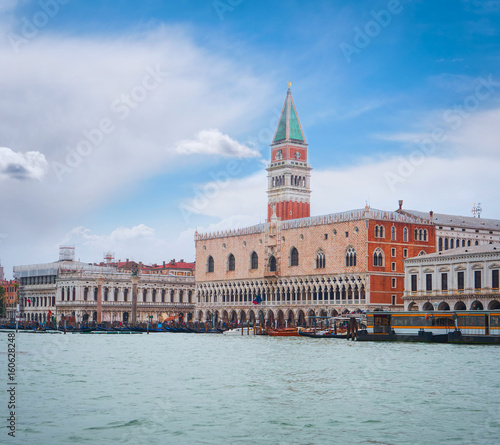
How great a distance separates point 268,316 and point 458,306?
28.7 meters

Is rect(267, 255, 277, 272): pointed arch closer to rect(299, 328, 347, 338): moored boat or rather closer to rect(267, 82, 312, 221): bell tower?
rect(299, 328, 347, 338): moored boat

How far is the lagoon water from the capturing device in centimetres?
1961

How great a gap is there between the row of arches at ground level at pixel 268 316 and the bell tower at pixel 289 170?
19.7m

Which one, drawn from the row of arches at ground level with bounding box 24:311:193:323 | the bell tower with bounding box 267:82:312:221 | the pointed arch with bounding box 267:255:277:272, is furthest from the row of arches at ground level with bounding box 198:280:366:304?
the bell tower with bounding box 267:82:312:221

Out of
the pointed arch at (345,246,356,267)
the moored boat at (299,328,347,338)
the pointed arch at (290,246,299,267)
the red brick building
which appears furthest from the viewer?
the pointed arch at (290,246,299,267)

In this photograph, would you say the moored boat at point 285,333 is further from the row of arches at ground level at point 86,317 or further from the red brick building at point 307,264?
the row of arches at ground level at point 86,317

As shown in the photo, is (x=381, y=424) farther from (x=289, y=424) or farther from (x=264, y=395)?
(x=264, y=395)

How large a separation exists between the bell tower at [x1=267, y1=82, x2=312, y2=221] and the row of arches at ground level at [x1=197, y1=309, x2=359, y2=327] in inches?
777

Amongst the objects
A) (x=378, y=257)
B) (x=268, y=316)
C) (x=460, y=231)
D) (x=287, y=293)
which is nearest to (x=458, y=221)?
(x=460, y=231)

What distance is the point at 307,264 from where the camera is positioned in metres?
84.8

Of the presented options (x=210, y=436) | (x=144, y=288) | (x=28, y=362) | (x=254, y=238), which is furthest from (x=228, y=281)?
(x=210, y=436)

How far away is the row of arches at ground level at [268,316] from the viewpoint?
269 ft

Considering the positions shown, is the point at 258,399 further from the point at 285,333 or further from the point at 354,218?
the point at 354,218

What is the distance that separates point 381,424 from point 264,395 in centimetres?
603
